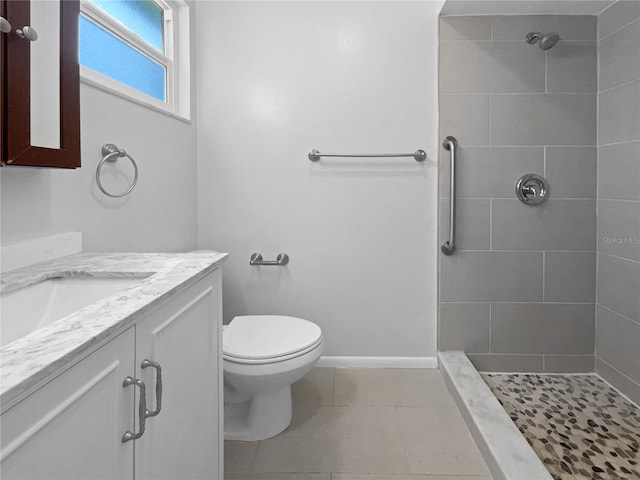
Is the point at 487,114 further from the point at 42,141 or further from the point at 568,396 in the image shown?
the point at 42,141

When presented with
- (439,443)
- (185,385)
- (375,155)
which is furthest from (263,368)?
(375,155)

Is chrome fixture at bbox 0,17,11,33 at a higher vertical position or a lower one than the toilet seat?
higher

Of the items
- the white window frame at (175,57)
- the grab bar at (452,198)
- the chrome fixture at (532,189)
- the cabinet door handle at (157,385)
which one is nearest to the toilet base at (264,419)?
the cabinet door handle at (157,385)

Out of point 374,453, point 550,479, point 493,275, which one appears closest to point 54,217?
point 374,453

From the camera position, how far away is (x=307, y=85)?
241cm

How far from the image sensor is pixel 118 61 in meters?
1.81

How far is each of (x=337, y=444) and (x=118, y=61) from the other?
182 centimetres

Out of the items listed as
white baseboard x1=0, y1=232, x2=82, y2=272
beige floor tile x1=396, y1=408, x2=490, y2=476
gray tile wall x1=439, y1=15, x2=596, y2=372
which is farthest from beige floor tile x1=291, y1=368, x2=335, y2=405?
white baseboard x1=0, y1=232, x2=82, y2=272

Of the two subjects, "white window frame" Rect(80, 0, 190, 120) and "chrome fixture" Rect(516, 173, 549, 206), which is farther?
"chrome fixture" Rect(516, 173, 549, 206)

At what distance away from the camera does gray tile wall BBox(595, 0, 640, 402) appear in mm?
2000

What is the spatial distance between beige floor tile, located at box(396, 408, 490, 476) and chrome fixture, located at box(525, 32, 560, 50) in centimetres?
186

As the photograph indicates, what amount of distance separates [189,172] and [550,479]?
206cm

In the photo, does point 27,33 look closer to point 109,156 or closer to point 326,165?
point 109,156

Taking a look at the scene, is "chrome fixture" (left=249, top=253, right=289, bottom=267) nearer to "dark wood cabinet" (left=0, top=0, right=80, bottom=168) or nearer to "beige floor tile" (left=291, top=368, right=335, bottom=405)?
"beige floor tile" (left=291, top=368, right=335, bottom=405)
